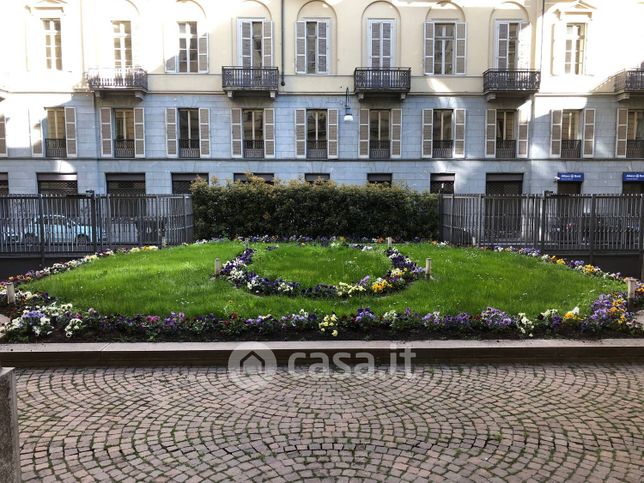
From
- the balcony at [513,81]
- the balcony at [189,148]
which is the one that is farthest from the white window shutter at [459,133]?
the balcony at [189,148]

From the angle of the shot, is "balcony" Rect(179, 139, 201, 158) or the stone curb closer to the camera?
the stone curb

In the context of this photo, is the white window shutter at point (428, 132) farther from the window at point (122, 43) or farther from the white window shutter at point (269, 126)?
the window at point (122, 43)

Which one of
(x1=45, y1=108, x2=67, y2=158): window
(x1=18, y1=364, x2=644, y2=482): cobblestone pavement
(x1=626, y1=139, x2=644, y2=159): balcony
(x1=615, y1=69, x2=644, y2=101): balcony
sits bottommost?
(x1=18, y1=364, x2=644, y2=482): cobblestone pavement

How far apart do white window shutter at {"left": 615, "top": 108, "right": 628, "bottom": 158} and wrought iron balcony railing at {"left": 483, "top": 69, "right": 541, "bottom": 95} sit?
17.8ft

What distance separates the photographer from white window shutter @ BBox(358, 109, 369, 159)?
93.5 ft

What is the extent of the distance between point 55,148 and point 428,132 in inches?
836

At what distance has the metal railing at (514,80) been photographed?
2753 centimetres

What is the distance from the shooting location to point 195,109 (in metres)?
28.3

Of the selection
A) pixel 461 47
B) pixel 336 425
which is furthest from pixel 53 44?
pixel 336 425

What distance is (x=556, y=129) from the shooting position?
1124 inches

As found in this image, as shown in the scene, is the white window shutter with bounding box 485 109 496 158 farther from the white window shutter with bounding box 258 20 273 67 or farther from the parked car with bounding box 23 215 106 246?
the parked car with bounding box 23 215 106 246

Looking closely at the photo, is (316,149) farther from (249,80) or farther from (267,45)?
(267,45)

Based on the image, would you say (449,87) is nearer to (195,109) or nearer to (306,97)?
(306,97)

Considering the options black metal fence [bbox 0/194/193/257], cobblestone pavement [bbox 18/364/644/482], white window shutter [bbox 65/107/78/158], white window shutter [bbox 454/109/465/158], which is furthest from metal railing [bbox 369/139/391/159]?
cobblestone pavement [bbox 18/364/644/482]
